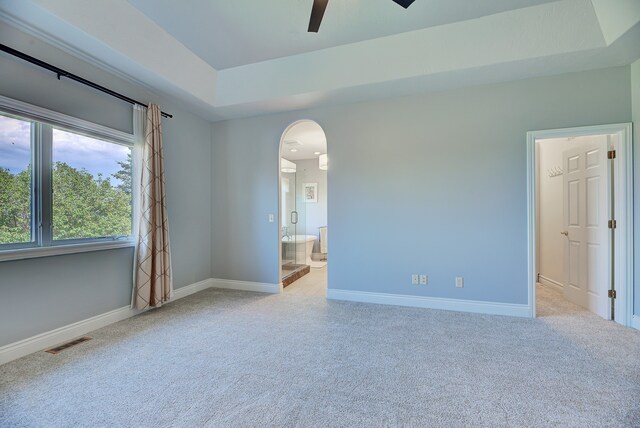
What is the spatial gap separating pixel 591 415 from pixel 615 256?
2184 mm

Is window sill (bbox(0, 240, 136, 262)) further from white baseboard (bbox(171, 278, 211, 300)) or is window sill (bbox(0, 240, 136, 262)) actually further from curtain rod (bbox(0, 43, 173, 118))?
curtain rod (bbox(0, 43, 173, 118))

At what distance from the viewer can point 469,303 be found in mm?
3291

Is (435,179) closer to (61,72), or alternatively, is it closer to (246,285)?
(246,285)

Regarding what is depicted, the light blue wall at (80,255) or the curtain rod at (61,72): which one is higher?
the curtain rod at (61,72)

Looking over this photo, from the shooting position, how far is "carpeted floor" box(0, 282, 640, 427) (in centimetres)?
160

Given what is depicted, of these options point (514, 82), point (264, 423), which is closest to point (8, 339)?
point (264, 423)

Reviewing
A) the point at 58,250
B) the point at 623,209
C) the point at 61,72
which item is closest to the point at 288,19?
the point at 61,72

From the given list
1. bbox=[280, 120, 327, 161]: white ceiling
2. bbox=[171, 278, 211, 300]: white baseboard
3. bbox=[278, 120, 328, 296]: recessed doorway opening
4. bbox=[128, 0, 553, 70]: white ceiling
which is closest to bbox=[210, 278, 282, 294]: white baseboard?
bbox=[171, 278, 211, 300]: white baseboard

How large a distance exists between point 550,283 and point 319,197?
5239 mm

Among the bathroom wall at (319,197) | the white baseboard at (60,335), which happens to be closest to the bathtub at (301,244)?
the bathroom wall at (319,197)

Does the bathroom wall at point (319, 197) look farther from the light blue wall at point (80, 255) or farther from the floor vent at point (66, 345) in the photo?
the floor vent at point (66, 345)

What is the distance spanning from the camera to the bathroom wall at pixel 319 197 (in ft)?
25.3

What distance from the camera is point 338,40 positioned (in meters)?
2.98

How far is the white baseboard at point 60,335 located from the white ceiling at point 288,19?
9.87ft
